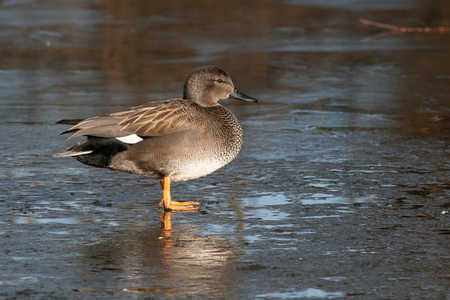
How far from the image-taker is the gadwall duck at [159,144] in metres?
5.86

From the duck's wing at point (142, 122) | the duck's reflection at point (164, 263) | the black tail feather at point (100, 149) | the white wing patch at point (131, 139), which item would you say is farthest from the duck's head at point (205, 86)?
the duck's reflection at point (164, 263)

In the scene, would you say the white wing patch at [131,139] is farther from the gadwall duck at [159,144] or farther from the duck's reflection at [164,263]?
the duck's reflection at [164,263]

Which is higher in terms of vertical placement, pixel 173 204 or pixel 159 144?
pixel 159 144

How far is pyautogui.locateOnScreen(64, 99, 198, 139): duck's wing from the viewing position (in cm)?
583

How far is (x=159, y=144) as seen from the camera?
593 cm

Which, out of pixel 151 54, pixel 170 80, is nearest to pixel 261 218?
pixel 170 80

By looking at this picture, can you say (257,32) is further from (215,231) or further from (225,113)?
(215,231)

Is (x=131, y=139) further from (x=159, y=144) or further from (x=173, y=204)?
(x=173, y=204)

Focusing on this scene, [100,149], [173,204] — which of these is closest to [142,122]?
[100,149]

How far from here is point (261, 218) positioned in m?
5.65

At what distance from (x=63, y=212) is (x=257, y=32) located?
10.1m

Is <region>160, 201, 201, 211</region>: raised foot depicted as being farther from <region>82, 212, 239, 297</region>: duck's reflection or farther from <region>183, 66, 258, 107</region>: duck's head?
<region>183, 66, 258, 107</region>: duck's head

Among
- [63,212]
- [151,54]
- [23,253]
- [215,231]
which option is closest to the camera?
[23,253]

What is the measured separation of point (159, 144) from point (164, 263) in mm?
1413
